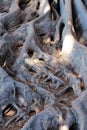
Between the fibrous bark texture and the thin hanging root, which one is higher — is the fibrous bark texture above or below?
above

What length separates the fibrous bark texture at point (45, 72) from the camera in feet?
12.3

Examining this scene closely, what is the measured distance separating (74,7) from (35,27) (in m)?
0.86

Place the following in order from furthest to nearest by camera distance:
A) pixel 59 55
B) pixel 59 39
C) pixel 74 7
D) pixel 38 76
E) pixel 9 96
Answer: pixel 74 7 → pixel 59 39 → pixel 59 55 → pixel 38 76 → pixel 9 96

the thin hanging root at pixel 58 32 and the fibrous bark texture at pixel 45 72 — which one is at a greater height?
the fibrous bark texture at pixel 45 72

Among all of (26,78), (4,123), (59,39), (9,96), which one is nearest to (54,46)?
(59,39)

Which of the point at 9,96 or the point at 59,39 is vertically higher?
the point at 9,96

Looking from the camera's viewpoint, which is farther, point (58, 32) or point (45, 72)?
point (58, 32)

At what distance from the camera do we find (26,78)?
496cm

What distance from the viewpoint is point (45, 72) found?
4.89 meters

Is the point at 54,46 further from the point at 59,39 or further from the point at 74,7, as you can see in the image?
the point at 74,7

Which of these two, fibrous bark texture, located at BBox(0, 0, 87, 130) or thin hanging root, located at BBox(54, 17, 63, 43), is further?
thin hanging root, located at BBox(54, 17, 63, 43)

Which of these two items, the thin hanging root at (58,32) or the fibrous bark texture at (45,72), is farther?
the thin hanging root at (58,32)

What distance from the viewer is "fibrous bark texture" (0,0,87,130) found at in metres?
3.76

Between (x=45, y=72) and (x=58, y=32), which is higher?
(x=45, y=72)
